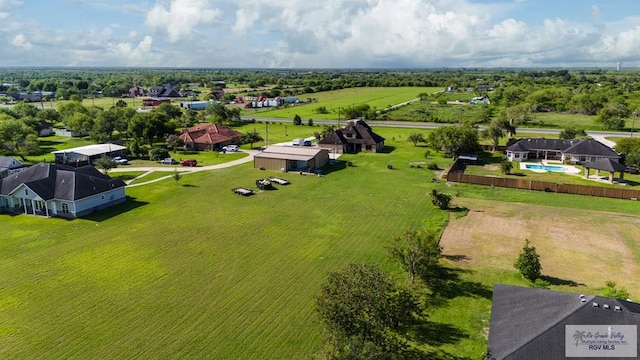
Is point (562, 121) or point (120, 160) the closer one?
point (120, 160)

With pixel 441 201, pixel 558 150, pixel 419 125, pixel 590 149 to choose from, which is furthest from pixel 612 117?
pixel 441 201

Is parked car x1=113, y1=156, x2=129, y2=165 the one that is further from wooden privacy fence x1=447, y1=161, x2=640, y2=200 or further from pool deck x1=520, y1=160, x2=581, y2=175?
pool deck x1=520, y1=160, x2=581, y2=175

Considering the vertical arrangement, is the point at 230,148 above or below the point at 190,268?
above

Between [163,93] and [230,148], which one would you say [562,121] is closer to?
[230,148]

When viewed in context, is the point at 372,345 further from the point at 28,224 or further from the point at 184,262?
the point at 28,224

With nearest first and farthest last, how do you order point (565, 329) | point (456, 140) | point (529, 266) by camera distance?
1. point (565, 329)
2. point (529, 266)
3. point (456, 140)

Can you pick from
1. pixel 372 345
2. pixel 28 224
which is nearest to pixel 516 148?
pixel 372 345

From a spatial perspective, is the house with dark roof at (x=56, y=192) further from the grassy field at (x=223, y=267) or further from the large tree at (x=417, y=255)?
the large tree at (x=417, y=255)
